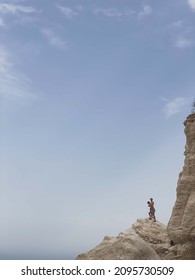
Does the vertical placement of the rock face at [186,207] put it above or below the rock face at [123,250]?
above

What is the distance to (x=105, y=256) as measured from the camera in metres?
23.8

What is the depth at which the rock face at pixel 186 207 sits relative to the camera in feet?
92.6

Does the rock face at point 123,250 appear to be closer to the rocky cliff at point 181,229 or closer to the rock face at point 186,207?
the rocky cliff at point 181,229

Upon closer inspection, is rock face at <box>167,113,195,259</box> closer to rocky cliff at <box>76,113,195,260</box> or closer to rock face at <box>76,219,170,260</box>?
rocky cliff at <box>76,113,195,260</box>

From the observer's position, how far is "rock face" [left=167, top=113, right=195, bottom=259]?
28.2 meters

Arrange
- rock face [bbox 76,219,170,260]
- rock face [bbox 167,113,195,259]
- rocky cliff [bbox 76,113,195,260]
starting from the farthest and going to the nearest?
rock face [bbox 167,113,195,259], rocky cliff [bbox 76,113,195,260], rock face [bbox 76,219,170,260]

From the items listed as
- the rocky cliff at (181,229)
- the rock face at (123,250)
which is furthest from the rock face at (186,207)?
the rock face at (123,250)

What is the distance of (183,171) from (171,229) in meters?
3.68

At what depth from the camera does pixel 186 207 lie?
29.0m

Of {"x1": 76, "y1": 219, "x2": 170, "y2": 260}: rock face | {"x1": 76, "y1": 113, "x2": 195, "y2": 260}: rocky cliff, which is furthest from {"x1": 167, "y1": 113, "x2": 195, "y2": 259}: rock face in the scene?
{"x1": 76, "y1": 219, "x2": 170, "y2": 260}: rock face

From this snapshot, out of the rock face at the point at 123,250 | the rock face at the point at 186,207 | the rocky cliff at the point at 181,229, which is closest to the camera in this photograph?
the rock face at the point at 123,250
